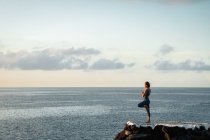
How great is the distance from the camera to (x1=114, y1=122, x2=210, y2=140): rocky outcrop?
86.4 ft

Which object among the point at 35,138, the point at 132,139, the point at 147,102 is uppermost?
the point at 147,102

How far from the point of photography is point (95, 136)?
2756 inches

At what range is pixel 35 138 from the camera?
7000 cm

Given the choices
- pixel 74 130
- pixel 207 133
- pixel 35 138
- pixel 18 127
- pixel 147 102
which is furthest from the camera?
pixel 18 127

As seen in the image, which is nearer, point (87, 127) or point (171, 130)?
point (171, 130)

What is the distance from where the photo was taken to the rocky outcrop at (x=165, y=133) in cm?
2633

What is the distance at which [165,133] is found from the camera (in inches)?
1067

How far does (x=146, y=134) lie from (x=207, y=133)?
413 centimetres

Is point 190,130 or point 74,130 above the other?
point 190,130

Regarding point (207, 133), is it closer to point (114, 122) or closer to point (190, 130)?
point (190, 130)

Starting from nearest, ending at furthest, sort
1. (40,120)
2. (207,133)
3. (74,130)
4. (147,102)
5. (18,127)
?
(207,133) < (147,102) < (74,130) < (18,127) < (40,120)

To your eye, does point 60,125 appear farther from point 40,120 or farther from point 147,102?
point 147,102

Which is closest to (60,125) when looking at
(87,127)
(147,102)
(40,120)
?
(87,127)

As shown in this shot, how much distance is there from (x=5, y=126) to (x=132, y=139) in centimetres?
6592
